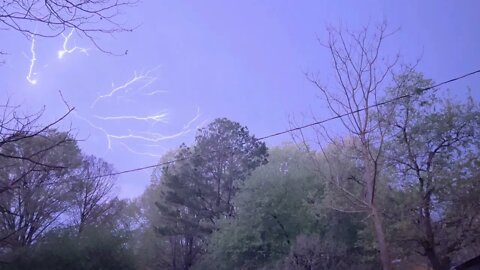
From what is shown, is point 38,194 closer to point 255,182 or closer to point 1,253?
point 1,253

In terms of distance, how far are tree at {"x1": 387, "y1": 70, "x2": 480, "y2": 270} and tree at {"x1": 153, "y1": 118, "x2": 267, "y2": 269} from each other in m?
16.4

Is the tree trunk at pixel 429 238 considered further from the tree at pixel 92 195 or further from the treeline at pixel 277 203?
the tree at pixel 92 195

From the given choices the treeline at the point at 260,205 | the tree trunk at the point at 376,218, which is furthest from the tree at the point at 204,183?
the tree trunk at the point at 376,218

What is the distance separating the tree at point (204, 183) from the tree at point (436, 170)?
1644 cm

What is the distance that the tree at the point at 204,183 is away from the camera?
34812 mm

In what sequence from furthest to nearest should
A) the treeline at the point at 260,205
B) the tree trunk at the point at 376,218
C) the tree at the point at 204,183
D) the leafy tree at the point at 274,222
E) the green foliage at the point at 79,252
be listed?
the tree at the point at 204,183, the leafy tree at the point at 274,222, the green foliage at the point at 79,252, the treeline at the point at 260,205, the tree trunk at the point at 376,218

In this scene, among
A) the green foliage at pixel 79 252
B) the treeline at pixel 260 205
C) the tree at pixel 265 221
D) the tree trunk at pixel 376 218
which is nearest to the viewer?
the tree trunk at pixel 376 218

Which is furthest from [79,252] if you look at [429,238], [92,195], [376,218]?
[376,218]

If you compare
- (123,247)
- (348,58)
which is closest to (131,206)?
(123,247)

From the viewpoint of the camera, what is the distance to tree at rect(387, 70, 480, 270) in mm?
18281

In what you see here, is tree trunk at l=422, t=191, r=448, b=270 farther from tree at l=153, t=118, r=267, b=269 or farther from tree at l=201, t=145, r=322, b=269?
tree at l=153, t=118, r=267, b=269

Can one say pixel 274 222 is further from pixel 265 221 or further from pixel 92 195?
pixel 92 195

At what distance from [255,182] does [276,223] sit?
2829mm

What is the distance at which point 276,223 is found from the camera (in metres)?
28.5
